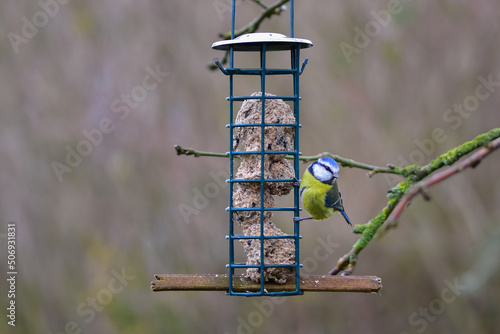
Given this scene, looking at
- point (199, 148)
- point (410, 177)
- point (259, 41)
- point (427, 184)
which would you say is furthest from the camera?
point (199, 148)

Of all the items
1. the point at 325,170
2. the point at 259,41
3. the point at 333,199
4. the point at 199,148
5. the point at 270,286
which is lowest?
the point at 270,286

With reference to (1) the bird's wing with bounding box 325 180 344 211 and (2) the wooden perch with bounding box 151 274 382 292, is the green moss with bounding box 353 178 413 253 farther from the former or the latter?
(1) the bird's wing with bounding box 325 180 344 211

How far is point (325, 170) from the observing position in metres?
4.13

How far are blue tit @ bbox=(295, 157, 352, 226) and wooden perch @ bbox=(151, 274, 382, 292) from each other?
481mm

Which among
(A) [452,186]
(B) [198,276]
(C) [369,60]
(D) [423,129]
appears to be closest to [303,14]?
(C) [369,60]

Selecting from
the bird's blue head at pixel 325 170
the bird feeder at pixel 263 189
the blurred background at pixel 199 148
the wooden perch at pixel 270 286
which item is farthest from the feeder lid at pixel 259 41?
the blurred background at pixel 199 148

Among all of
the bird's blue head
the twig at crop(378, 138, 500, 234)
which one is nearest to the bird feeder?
the bird's blue head

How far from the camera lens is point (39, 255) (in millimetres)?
8422

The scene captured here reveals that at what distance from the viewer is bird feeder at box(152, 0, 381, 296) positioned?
3771 millimetres

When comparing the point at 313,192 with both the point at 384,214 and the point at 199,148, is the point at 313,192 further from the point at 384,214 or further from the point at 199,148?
the point at 199,148

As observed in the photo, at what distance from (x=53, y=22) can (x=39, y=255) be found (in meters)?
A: 3.14

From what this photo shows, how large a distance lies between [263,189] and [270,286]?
61cm

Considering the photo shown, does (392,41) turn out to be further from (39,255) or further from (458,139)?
(39,255)

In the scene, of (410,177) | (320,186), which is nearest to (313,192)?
(320,186)
